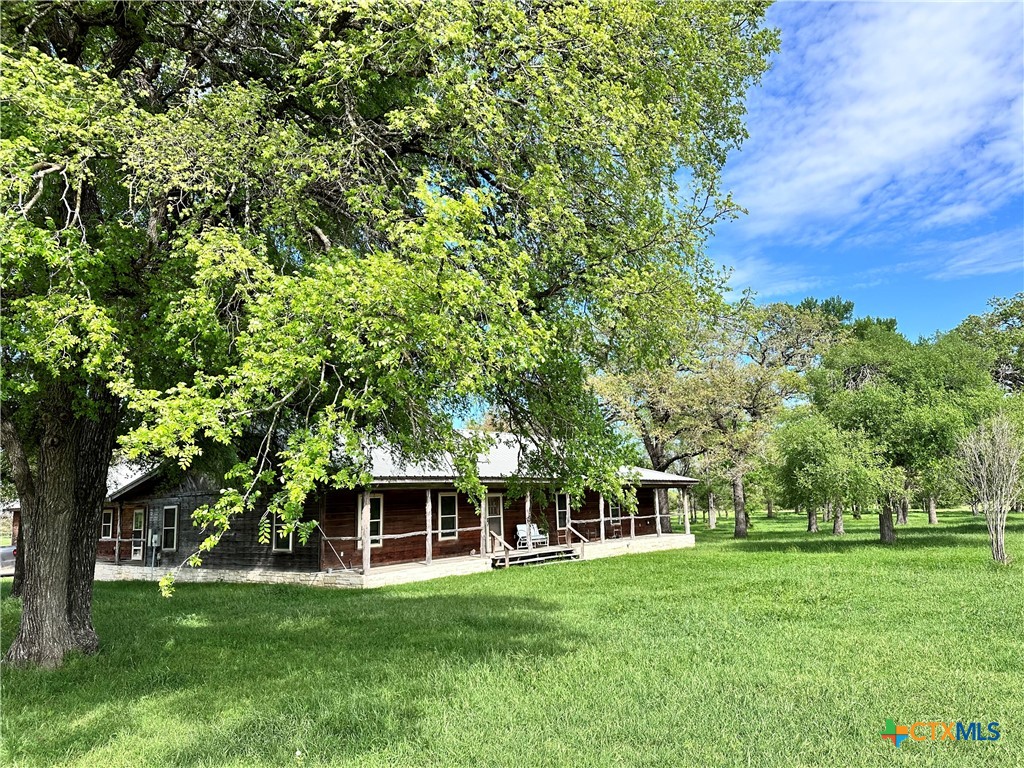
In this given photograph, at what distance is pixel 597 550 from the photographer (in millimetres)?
27391

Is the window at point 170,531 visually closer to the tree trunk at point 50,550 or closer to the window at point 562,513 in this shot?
the window at point 562,513

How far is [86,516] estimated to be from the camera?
A: 980 cm

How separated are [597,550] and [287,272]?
21.1m

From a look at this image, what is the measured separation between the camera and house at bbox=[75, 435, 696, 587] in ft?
66.7

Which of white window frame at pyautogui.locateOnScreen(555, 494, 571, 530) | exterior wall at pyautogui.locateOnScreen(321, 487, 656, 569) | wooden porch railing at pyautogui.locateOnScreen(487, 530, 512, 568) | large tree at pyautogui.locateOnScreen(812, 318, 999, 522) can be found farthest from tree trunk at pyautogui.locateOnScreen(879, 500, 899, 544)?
wooden porch railing at pyautogui.locateOnScreen(487, 530, 512, 568)

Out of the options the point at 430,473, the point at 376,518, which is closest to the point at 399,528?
the point at 376,518

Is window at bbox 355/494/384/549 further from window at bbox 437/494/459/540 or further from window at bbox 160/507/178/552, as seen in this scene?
window at bbox 160/507/178/552

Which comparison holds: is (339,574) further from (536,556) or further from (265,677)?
(265,677)

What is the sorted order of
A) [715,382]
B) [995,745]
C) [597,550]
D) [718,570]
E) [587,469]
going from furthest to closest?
1. [715,382]
2. [597,550]
3. [718,570]
4. [587,469]
5. [995,745]

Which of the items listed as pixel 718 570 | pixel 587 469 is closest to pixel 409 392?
pixel 587 469

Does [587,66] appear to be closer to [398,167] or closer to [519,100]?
[519,100]

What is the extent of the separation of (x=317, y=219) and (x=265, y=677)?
5816mm

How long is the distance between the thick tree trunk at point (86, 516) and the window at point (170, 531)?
16347mm

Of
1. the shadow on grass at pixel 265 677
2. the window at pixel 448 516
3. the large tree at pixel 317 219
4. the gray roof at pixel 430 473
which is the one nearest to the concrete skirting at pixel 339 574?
the window at pixel 448 516
